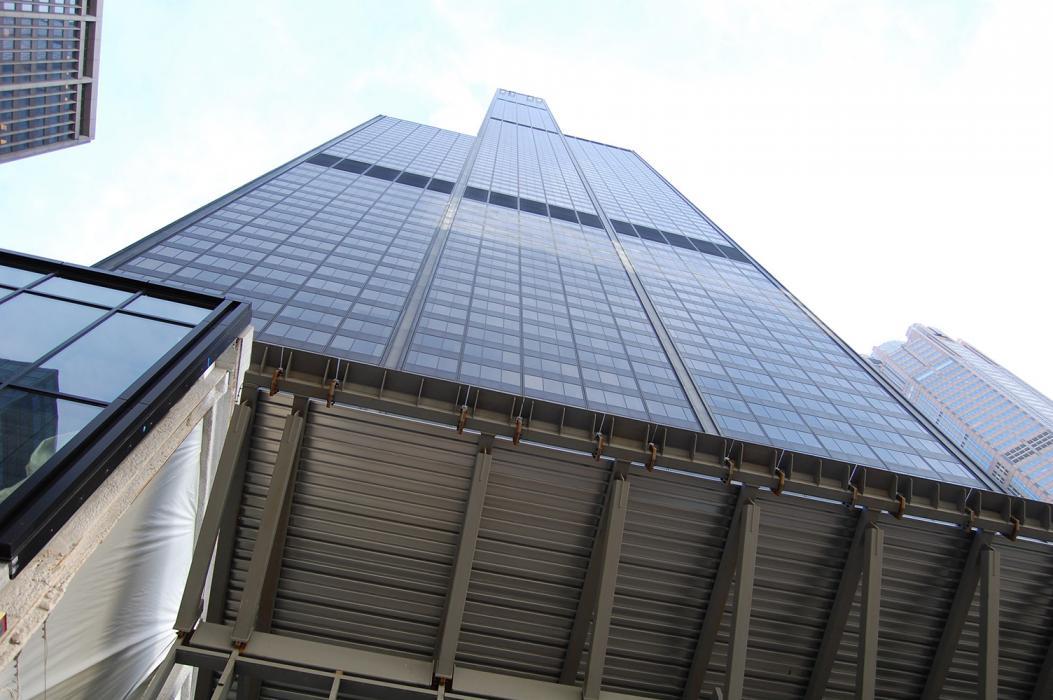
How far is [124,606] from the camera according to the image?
1102 cm

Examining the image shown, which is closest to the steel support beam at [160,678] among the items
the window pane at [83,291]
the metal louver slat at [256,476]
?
the metal louver slat at [256,476]

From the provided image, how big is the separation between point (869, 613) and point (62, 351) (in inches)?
597

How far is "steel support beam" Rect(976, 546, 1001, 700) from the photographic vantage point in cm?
1324

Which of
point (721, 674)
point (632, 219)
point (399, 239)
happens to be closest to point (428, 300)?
point (399, 239)

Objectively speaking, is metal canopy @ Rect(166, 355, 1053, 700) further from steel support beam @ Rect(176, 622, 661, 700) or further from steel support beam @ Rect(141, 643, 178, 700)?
steel support beam @ Rect(141, 643, 178, 700)

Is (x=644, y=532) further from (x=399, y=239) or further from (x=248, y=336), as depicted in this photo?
(x=399, y=239)

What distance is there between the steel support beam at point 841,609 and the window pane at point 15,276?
17.1 meters

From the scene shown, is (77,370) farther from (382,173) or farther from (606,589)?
(382,173)

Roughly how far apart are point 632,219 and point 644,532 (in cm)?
6634

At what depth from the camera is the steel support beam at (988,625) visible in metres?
13.2

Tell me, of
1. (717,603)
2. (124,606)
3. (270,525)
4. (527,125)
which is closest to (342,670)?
(270,525)

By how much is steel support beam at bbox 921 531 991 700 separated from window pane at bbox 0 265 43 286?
2000 cm

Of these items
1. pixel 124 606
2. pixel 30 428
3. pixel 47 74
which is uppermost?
pixel 47 74

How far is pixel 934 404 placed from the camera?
463 feet
